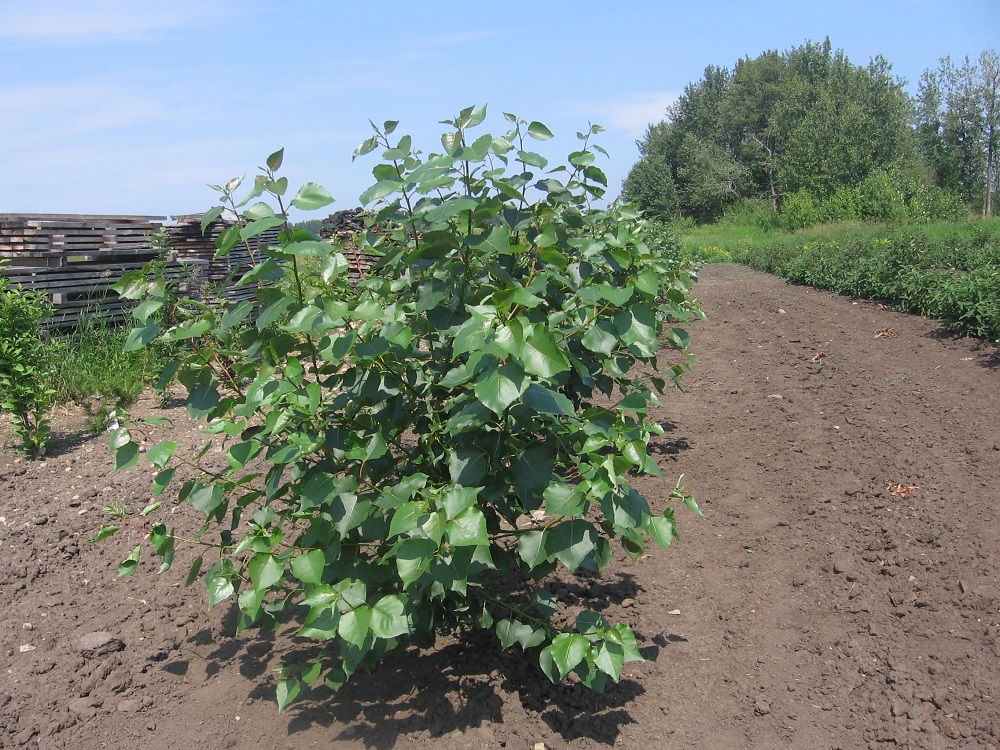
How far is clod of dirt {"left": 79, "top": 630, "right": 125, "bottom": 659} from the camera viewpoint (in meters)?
2.73

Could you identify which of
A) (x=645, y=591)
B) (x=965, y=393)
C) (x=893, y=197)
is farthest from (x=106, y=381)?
(x=893, y=197)

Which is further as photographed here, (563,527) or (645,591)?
(645,591)

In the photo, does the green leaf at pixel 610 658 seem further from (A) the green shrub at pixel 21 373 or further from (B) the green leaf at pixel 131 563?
(A) the green shrub at pixel 21 373

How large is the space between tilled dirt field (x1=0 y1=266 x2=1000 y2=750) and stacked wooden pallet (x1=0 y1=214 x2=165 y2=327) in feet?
9.67

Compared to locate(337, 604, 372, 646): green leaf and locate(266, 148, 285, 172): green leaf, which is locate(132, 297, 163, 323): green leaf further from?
locate(337, 604, 372, 646): green leaf

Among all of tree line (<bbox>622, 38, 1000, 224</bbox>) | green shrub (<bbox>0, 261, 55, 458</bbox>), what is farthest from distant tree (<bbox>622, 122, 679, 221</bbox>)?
green shrub (<bbox>0, 261, 55, 458</bbox>)

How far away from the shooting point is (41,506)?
3961mm

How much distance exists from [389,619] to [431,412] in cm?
58

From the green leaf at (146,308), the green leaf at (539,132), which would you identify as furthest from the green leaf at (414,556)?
the green leaf at (539,132)

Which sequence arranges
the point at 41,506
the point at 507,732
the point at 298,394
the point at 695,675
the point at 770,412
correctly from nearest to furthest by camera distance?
the point at 298,394 → the point at 507,732 → the point at 695,675 → the point at 41,506 → the point at 770,412

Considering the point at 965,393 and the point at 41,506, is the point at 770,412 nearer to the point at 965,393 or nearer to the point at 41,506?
the point at 965,393

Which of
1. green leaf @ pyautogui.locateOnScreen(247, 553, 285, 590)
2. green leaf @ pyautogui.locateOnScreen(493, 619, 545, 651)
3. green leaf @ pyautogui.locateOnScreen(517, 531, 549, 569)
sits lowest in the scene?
green leaf @ pyautogui.locateOnScreen(493, 619, 545, 651)

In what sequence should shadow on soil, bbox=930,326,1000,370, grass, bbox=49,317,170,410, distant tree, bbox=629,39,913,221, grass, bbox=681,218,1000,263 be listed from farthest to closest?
distant tree, bbox=629,39,913,221, grass, bbox=681,218,1000,263, grass, bbox=49,317,170,410, shadow on soil, bbox=930,326,1000,370

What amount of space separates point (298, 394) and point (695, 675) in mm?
1673
